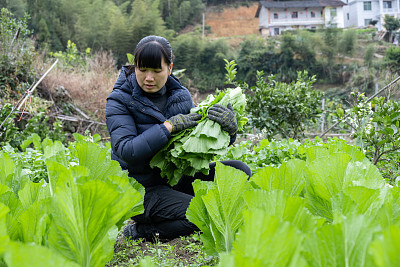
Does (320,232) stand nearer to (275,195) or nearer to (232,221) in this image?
(275,195)

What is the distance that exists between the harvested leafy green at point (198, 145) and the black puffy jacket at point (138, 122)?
0.08 meters

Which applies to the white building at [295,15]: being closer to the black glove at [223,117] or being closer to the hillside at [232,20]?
the hillside at [232,20]

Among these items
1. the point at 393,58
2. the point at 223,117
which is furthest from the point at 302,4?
the point at 223,117

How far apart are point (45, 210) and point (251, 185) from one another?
1.90 ft

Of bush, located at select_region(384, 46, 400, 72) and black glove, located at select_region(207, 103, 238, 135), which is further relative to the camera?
bush, located at select_region(384, 46, 400, 72)

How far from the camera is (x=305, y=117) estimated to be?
6312mm

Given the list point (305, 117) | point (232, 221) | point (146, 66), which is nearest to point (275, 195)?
point (232, 221)

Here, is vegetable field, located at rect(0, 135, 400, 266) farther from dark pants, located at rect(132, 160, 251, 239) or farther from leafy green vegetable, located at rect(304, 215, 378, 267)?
dark pants, located at rect(132, 160, 251, 239)

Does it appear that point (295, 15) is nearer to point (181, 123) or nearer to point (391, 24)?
point (391, 24)

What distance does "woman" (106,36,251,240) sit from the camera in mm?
2270

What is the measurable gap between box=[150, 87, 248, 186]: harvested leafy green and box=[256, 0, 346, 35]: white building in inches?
2164

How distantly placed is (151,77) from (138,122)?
0.38m

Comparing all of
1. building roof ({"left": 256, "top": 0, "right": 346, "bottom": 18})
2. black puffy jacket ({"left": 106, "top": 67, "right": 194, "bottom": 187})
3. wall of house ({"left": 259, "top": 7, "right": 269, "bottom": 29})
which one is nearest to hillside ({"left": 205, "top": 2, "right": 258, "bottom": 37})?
wall of house ({"left": 259, "top": 7, "right": 269, "bottom": 29})

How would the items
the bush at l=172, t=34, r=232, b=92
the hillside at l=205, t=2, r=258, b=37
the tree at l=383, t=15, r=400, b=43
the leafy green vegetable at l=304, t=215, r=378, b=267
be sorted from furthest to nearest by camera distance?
1. the hillside at l=205, t=2, r=258, b=37
2. the tree at l=383, t=15, r=400, b=43
3. the bush at l=172, t=34, r=232, b=92
4. the leafy green vegetable at l=304, t=215, r=378, b=267
